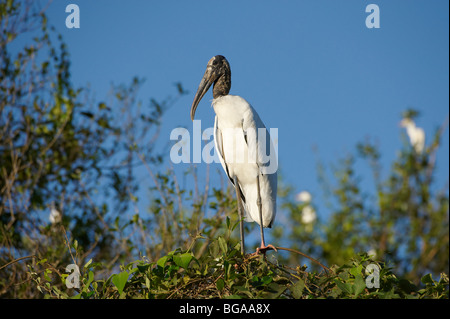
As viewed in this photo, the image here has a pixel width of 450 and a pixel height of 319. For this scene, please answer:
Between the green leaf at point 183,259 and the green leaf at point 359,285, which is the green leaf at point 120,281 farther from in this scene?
the green leaf at point 359,285

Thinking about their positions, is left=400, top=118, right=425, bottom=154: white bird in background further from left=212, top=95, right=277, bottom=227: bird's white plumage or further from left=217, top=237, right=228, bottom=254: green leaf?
left=217, top=237, right=228, bottom=254: green leaf

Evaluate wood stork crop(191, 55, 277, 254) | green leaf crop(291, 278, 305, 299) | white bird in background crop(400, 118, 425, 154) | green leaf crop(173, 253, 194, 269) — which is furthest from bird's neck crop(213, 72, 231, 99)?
white bird in background crop(400, 118, 425, 154)

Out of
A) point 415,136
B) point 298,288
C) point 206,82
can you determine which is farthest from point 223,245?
point 415,136

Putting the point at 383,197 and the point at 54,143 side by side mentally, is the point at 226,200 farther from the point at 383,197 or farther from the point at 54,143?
the point at 383,197

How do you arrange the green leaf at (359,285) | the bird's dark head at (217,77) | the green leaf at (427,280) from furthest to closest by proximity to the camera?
1. the bird's dark head at (217,77)
2. the green leaf at (427,280)
3. the green leaf at (359,285)

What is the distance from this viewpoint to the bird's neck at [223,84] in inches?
160

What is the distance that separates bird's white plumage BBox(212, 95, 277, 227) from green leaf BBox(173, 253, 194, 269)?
1.71 m

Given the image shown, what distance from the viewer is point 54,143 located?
5.32m

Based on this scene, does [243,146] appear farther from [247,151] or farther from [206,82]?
[206,82]

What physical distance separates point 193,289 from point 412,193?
18.3ft

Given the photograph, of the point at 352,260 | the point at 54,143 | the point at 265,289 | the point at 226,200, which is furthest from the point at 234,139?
the point at 54,143

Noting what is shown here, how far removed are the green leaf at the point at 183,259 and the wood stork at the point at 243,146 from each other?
62.6 inches

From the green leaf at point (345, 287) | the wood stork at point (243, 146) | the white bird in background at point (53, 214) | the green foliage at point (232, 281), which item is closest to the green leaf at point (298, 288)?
the green foliage at point (232, 281)
